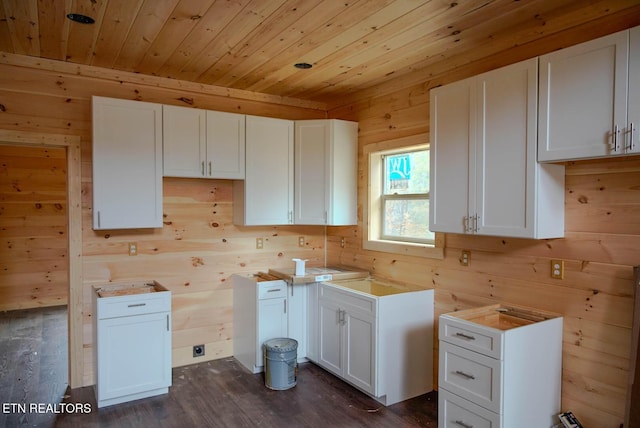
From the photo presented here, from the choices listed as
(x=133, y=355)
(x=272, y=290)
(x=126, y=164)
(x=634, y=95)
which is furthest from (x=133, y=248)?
(x=634, y=95)

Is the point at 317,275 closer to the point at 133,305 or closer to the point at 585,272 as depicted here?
the point at 133,305

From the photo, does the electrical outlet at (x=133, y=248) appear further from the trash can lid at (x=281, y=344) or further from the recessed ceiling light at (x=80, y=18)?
the recessed ceiling light at (x=80, y=18)

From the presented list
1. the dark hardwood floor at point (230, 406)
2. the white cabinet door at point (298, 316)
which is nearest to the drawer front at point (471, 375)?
the dark hardwood floor at point (230, 406)

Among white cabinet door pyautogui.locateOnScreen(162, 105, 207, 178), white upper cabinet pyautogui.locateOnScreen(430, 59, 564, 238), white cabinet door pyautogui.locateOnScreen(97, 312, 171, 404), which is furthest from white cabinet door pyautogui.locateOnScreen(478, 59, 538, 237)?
white cabinet door pyautogui.locateOnScreen(97, 312, 171, 404)

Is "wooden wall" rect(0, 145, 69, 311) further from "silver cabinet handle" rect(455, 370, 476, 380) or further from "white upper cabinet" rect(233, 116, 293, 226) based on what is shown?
"silver cabinet handle" rect(455, 370, 476, 380)

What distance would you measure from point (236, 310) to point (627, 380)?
3.08 metres

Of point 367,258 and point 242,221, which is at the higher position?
point 242,221

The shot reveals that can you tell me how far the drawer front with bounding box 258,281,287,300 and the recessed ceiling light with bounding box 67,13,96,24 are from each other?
2314 millimetres

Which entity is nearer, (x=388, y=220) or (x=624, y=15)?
(x=624, y=15)

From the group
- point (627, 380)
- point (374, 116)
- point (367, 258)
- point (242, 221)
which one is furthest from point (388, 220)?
point (627, 380)

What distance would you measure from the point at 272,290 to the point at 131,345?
1219 millimetres

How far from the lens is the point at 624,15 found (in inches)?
90.4

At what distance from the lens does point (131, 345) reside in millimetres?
3281

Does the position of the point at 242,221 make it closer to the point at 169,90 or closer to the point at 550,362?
the point at 169,90
